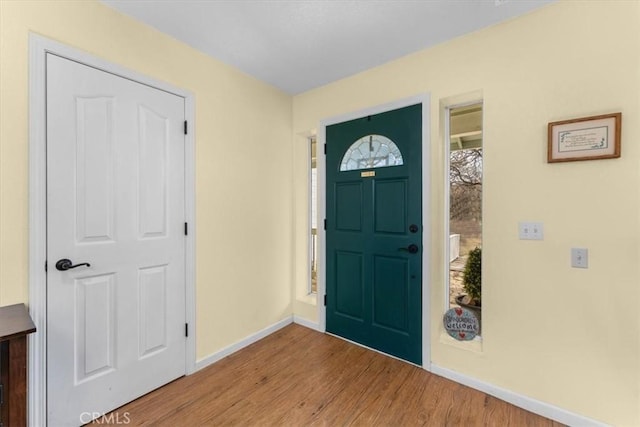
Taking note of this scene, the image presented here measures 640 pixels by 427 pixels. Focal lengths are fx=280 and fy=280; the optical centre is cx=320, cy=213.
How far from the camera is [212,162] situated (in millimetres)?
2295

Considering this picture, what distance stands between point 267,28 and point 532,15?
5.57 feet

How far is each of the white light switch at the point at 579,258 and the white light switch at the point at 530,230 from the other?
6.9 inches

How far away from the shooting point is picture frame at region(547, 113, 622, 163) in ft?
4.99

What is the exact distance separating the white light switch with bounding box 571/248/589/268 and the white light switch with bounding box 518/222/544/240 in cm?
17

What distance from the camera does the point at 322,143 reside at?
9.27ft

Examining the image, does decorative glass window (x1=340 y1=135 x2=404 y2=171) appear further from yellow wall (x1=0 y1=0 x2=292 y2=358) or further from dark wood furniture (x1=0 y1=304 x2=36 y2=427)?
dark wood furniture (x1=0 y1=304 x2=36 y2=427)

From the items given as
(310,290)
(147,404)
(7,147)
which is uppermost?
(7,147)

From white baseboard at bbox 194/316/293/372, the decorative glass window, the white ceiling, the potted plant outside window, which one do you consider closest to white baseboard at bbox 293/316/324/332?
white baseboard at bbox 194/316/293/372

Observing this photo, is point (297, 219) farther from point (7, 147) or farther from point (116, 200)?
point (7, 147)

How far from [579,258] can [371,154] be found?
5.19 ft

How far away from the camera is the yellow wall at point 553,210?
1.51m

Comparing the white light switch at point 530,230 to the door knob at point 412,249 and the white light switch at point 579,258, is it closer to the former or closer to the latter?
the white light switch at point 579,258

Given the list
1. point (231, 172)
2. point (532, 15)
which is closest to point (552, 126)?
point (532, 15)

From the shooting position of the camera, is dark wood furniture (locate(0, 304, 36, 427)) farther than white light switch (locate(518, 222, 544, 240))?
No
